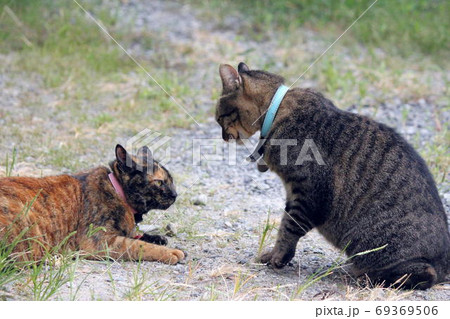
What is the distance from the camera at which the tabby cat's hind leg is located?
13.6 ft

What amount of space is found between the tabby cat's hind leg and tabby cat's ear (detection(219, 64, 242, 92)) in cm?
174

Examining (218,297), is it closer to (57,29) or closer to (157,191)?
(157,191)

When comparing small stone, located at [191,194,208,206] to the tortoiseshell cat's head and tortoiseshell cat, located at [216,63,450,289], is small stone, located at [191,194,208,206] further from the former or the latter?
tortoiseshell cat, located at [216,63,450,289]

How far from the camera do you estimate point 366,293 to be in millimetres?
4070

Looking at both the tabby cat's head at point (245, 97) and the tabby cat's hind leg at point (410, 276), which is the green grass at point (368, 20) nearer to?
the tabby cat's head at point (245, 97)

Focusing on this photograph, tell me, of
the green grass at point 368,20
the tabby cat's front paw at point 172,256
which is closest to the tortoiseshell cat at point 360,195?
the tabby cat's front paw at point 172,256

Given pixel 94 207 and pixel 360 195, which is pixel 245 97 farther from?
pixel 94 207

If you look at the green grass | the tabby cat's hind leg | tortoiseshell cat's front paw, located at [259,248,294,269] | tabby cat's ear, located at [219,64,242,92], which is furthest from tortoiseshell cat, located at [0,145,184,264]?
the green grass

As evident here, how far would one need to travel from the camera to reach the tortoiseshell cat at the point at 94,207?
4.11m

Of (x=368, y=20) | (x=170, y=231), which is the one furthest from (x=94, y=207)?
(x=368, y=20)

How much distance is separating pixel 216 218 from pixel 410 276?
1802 mm

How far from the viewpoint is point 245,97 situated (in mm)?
4863
